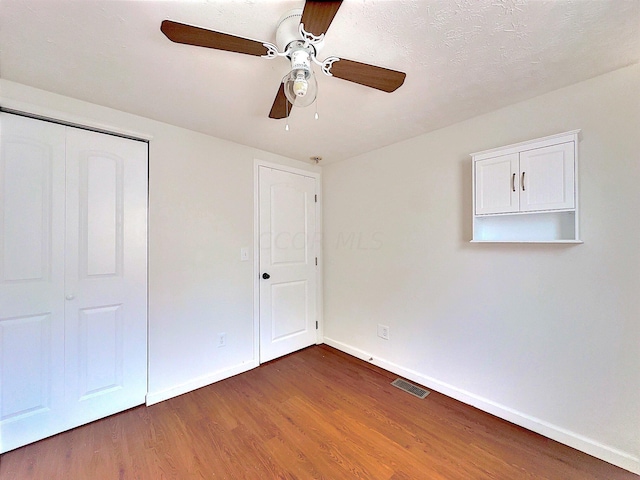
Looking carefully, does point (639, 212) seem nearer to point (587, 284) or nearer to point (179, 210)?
point (587, 284)

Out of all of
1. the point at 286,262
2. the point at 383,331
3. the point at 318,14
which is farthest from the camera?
the point at 286,262

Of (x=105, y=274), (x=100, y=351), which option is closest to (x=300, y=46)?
(x=105, y=274)

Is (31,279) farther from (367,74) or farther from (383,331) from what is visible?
(383,331)

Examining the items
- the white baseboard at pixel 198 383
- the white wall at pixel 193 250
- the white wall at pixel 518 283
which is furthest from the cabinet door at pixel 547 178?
the white baseboard at pixel 198 383

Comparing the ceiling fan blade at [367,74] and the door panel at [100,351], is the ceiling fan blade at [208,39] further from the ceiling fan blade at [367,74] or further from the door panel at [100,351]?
the door panel at [100,351]

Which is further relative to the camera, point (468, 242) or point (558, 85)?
point (468, 242)

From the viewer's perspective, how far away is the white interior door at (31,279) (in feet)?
5.30

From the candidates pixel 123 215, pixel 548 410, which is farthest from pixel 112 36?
pixel 548 410

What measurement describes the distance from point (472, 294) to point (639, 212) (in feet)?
3.40

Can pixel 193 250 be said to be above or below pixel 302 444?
above

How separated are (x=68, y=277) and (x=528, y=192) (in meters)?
3.17

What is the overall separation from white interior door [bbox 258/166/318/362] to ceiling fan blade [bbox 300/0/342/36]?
6.06 ft

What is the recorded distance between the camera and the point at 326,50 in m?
1.34

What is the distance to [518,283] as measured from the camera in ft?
6.15
